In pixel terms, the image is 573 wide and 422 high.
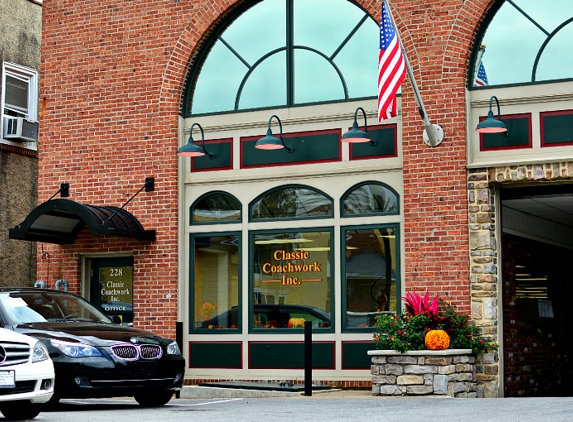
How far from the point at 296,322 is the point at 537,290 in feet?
16.2

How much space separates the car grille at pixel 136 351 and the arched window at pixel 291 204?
15.3 ft

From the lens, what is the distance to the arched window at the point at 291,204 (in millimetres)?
15430

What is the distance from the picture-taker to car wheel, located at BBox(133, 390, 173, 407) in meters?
11.8

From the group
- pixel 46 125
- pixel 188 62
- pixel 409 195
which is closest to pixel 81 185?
pixel 46 125

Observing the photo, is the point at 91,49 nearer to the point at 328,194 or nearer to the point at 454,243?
the point at 328,194

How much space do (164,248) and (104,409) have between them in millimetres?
5165

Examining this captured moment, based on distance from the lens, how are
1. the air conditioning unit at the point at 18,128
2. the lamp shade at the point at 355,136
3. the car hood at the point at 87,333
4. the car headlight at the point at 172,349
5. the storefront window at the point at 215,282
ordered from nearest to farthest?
the car hood at the point at 87,333, the car headlight at the point at 172,349, the lamp shade at the point at 355,136, the storefront window at the point at 215,282, the air conditioning unit at the point at 18,128

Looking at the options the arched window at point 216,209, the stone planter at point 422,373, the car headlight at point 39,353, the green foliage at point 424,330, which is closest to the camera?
the car headlight at point 39,353

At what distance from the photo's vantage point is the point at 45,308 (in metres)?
12.1

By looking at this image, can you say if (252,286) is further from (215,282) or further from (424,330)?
(424,330)

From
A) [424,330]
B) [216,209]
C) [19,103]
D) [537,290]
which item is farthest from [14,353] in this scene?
[19,103]

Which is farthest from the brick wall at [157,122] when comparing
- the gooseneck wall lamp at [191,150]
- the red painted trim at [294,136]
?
the red painted trim at [294,136]

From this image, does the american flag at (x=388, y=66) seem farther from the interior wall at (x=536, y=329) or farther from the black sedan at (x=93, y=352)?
the black sedan at (x=93, y=352)

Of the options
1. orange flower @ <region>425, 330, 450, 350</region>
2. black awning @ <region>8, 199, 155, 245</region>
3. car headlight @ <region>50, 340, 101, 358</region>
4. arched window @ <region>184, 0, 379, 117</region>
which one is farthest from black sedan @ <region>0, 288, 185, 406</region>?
arched window @ <region>184, 0, 379, 117</region>
